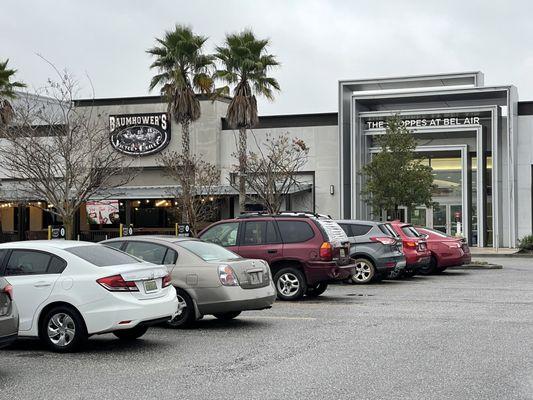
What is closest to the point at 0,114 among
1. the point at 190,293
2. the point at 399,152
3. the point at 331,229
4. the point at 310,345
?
the point at 399,152

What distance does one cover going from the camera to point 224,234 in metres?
15.7

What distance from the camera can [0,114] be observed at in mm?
29375

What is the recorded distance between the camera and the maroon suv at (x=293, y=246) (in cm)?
1486

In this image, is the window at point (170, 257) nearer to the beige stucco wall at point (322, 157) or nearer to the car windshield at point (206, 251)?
the car windshield at point (206, 251)

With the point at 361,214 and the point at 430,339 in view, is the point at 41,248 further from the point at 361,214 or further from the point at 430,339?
the point at 361,214

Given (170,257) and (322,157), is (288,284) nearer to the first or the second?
(170,257)

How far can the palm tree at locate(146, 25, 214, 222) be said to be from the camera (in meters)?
33.6

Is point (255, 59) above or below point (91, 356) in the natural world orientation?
above

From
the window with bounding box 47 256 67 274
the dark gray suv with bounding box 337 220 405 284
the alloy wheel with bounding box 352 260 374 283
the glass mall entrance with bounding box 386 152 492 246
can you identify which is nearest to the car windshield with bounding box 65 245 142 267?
the window with bounding box 47 256 67 274

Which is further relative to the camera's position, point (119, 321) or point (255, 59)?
point (255, 59)

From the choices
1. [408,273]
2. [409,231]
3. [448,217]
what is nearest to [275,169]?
[448,217]

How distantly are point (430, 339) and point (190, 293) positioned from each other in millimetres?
3585

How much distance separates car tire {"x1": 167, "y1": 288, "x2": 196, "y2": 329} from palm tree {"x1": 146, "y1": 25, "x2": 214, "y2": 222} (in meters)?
20.9

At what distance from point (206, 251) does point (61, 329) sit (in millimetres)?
3123
